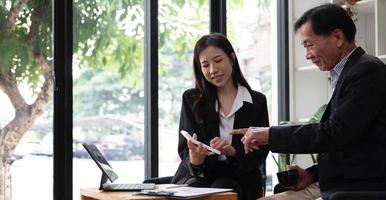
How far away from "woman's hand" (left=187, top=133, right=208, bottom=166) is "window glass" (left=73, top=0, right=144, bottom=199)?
0.91 metres

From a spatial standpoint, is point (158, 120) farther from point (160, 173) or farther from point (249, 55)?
point (249, 55)

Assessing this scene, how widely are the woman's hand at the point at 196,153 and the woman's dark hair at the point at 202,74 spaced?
30 centimetres

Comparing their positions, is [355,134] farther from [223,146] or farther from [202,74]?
[202,74]

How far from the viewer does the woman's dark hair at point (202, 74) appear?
97.7 inches

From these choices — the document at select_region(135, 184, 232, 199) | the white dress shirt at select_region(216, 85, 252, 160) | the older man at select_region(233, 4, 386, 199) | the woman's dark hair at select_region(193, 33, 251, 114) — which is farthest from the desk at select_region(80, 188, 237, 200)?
the woman's dark hair at select_region(193, 33, 251, 114)

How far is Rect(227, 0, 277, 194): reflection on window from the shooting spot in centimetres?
360

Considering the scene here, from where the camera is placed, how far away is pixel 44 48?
111 inches

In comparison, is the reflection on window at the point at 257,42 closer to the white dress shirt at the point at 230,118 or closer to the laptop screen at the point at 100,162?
the white dress shirt at the point at 230,118

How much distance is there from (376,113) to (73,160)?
5.85 feet

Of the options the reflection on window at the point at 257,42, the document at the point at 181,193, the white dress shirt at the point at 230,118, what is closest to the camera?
the document at the point at 181,193

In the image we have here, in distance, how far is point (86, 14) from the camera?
116 inches

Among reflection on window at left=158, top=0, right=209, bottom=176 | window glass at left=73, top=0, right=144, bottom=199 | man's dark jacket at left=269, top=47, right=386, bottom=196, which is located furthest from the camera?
reflection on window at left=158, top=0, right=209, bottom=176

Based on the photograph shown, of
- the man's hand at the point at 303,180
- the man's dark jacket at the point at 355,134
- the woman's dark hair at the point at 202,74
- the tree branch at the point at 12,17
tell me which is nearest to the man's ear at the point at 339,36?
the man's dark jacket at the point at 355,134

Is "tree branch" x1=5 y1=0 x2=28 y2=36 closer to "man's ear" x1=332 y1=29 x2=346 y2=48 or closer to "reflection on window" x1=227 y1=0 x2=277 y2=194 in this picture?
"reflection on window" x1=227 y1=0 x2=277 y2=194
